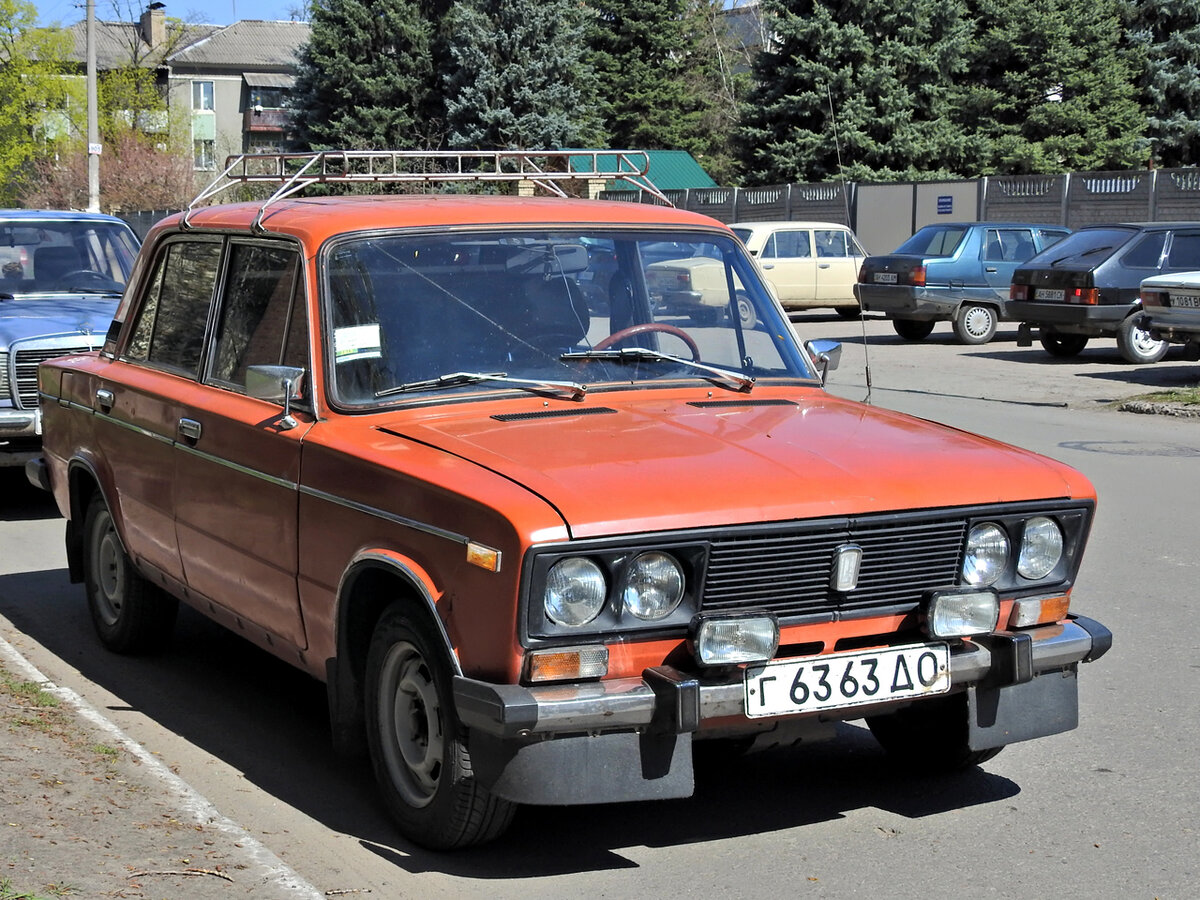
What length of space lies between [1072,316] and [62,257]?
522 inches

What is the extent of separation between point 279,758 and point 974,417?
10654 millimetres

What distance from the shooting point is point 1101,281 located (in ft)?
65.5

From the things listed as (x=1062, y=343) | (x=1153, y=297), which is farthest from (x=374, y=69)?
(x=1153, y=297)

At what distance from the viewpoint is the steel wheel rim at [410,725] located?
4.21 m

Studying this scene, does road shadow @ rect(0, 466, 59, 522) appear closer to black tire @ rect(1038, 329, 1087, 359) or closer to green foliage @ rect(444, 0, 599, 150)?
black tire @ rect(1038, 329, 1087, 359)

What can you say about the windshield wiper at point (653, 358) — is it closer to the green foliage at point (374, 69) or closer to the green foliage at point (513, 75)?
the green foliage at point (513, 75)

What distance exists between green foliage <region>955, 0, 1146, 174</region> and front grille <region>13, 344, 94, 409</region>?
39846 millimetres

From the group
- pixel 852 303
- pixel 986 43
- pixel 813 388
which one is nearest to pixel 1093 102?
pixel 986 43

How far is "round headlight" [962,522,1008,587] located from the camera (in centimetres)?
434

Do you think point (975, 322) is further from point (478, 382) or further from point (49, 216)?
point (478, 382)

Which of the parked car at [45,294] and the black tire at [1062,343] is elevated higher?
the parked car at [45,294]

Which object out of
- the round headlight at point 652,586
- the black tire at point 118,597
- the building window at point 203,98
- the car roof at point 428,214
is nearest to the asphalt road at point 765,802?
the black tire at point 118,597

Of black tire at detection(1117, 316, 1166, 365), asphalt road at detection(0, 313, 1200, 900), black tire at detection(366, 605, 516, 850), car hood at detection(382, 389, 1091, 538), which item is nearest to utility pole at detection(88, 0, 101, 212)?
black tire at detection(1117, 316, 1166, 365)

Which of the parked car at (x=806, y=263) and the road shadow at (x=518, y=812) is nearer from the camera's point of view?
the road shadow at (x=518, y=812)
